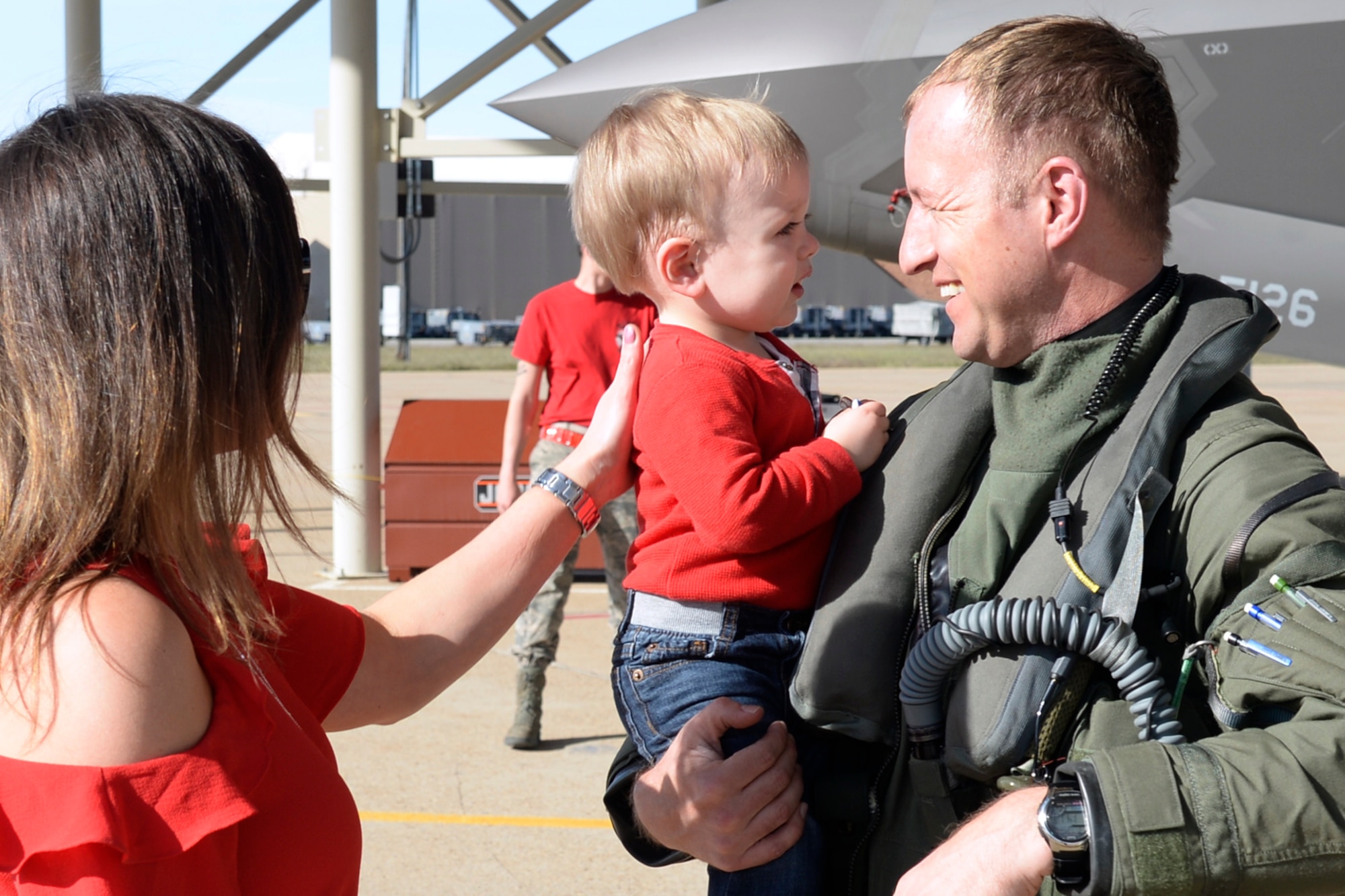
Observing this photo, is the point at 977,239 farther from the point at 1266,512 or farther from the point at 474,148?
the point at 474,148

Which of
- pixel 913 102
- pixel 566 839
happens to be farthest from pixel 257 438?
pixel 566 839

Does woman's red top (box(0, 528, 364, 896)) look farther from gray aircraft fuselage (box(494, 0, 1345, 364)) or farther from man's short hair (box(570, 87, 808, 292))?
gray aircraft fuselage (box(494, 0, 1345, 364))

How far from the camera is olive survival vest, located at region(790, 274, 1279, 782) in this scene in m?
1.45

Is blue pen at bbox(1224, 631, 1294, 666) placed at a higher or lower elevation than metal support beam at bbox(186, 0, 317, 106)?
lower

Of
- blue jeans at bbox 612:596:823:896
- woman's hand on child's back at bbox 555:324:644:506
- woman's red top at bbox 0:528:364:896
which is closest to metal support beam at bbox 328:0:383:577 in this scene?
woman's hand on child's back at bbox 555:324:644:506

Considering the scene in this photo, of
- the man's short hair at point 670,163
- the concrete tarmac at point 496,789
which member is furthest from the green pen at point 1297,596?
the concrete tarmac at point 496,789

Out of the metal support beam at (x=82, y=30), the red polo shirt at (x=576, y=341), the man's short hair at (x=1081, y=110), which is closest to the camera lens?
the man's short hair at (x=1081, y=110)

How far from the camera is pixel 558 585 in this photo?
4.85 m

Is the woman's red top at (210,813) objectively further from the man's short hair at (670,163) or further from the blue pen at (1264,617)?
the blue pen at (1264,617)

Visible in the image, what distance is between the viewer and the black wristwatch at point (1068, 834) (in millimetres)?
1229

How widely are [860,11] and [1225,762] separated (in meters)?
3.64

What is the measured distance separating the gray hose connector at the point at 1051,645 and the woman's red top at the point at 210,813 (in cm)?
79

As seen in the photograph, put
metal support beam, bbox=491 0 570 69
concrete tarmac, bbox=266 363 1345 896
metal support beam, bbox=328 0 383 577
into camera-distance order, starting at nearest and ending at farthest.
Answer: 1. concrete tarmac, bbox=266 363 1345 896
2. metal support beam, bbox=328 0 383 577
3. metal support beam, bbox=491 0 570 69

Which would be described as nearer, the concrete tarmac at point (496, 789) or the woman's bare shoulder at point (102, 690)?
the woman's bare shoulder at point (102, 690)
